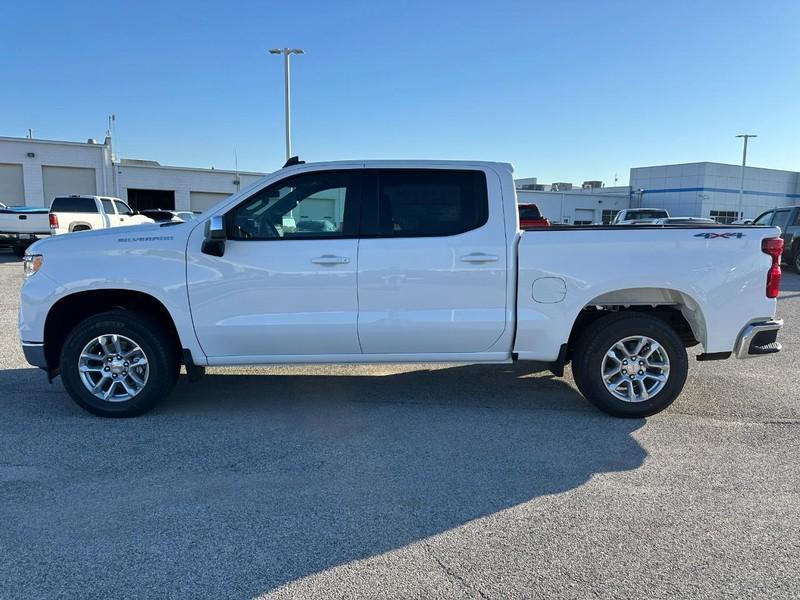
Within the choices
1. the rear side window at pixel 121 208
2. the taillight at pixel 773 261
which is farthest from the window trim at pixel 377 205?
the rear side window at pixel 121 208

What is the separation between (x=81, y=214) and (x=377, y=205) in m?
17.4

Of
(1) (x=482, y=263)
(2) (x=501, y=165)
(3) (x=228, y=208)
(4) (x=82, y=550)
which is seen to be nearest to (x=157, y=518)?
(4) (x=82, y=550)

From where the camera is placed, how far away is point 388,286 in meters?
4.70

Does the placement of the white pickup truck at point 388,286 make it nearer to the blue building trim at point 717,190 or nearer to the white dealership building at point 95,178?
the white dealership building at point 95,178

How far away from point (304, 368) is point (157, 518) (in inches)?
124

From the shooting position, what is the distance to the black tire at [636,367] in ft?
15.9

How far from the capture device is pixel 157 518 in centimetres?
329

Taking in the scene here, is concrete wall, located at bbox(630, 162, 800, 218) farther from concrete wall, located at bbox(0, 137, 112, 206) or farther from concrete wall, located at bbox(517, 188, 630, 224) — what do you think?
concrete wall, located at bbox(0, 137, 112, 206)

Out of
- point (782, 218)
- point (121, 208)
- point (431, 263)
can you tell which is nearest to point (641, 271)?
point (431, 263)

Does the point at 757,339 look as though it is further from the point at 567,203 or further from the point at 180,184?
the point at 567,203

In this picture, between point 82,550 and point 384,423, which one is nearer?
point 82,550

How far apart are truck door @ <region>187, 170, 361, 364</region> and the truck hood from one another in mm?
142

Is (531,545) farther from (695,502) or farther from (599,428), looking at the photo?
(599,428)

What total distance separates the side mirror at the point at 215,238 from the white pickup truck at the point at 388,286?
11 millimetres
